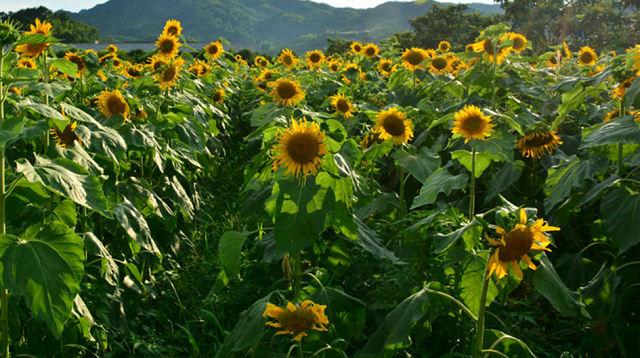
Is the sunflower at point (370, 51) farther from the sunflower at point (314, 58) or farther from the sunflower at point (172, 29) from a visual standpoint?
the sunflower at point (172, 29)

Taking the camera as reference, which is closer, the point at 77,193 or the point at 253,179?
the point at 77,193

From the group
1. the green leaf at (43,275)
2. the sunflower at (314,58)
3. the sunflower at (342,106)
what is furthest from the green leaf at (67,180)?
the sunflower at (314,58)

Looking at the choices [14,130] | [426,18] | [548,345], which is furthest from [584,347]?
[426,18]

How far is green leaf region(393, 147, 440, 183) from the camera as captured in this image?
3301 millimetres

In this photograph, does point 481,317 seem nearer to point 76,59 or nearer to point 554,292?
point 554,292

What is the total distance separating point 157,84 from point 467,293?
342cm

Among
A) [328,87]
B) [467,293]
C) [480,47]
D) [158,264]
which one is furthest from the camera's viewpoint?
[328,87]

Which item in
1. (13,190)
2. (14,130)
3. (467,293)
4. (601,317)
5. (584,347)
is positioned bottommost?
(584,347)

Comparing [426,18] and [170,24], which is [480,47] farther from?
[426,18]

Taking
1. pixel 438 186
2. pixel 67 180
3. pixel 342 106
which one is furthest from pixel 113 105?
pixel 438 186

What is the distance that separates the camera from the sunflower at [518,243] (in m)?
1.77

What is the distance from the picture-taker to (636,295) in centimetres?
297

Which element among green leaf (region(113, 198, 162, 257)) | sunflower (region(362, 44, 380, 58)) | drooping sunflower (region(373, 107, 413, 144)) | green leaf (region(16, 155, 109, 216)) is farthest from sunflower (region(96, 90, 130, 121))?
sunflower (region(362, 44, 380, 58))

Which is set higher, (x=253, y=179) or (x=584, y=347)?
(x=253, y=179)
